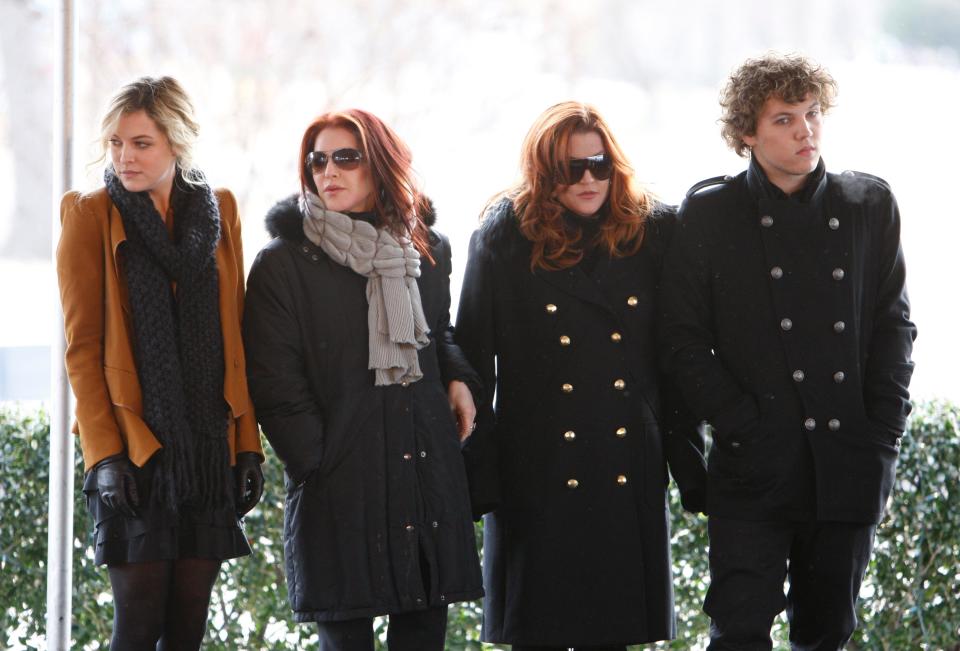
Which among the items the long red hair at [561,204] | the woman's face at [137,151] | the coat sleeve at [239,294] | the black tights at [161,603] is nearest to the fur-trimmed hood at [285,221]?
the coat sleeve at [239,294]

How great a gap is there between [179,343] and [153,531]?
523mm

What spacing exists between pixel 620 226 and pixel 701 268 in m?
0.28

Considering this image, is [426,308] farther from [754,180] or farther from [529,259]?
[754,180]

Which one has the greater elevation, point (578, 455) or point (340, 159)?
point (340, 159)

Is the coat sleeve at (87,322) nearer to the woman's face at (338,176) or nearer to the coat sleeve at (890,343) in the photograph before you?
the woman's face at (338,176)

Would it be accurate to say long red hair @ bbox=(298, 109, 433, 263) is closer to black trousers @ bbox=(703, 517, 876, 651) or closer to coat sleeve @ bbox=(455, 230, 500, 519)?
coat sleeve @ bbox=(455, 230, 500, 519)

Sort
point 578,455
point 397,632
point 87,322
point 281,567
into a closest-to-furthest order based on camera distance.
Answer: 1. point 87,322
2. point 397,632
3. point 578,455
4. point 281,567

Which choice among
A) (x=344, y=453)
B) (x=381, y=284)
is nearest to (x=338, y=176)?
(x=381, y=284)

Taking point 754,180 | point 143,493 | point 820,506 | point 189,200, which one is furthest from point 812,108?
point 143,493

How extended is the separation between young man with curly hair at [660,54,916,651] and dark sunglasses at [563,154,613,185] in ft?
1.03

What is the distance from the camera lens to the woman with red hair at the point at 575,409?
3.71m

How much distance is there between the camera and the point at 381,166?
11.9 feet

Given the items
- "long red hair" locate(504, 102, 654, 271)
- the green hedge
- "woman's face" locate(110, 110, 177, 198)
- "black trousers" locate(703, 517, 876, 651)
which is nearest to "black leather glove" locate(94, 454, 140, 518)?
"woman's face" locate(110, 110, 177, 198)

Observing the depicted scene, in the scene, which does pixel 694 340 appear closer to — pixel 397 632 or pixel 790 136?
pixel 790 136
